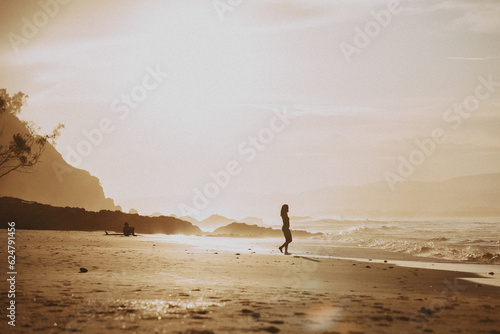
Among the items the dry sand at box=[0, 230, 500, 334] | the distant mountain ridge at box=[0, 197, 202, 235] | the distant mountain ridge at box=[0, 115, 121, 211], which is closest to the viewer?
the dry sand at box=[0, 230, 500, 334]

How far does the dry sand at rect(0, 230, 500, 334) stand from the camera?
6.47 meters

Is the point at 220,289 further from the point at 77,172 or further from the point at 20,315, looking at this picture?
the point at 77,172

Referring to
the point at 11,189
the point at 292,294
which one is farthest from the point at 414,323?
the point at 11,189

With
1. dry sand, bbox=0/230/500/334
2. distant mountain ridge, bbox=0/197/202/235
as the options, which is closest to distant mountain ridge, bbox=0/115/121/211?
distant mountain ridge, bbox=0/197/202/235

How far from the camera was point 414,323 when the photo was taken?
23.0 ft

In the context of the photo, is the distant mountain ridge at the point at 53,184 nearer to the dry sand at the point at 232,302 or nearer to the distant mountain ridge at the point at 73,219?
the distant mountain ridge at the point at 73,219

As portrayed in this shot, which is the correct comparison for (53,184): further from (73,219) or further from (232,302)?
(232,302)

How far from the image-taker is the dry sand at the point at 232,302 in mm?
6469

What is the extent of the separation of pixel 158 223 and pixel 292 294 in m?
64.8

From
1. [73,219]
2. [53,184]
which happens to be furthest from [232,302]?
[53,184]

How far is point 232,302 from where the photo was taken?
838 cm

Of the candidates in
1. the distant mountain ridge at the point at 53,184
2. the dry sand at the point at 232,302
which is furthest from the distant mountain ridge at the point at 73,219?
the distant mountain ridge at the point at 53,184

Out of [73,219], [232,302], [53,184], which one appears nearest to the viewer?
[232,302]

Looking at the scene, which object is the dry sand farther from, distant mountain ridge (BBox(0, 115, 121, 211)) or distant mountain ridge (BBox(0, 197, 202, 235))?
distant mountain ridge (BBox(0, 115, 121, 211))
